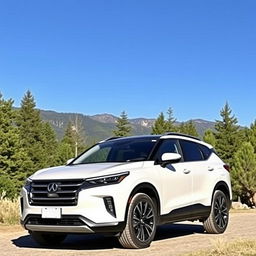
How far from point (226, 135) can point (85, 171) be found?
191 feet

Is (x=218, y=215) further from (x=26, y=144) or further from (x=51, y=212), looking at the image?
(x=26, y=144)

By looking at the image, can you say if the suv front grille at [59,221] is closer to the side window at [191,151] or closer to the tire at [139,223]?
the tire at [139,223]

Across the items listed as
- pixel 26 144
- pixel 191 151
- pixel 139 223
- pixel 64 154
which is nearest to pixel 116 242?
pixel 139 223

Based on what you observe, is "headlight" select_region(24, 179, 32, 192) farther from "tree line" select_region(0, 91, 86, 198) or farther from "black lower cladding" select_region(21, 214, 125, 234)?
"tree line" select_region(0, 91, 86, 198)

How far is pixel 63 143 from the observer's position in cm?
6612

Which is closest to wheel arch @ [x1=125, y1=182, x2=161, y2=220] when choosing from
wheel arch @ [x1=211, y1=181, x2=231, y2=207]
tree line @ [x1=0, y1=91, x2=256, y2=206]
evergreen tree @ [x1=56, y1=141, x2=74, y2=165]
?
wheel arch @ [x1=211, y1=181, x2=231, y2=207]

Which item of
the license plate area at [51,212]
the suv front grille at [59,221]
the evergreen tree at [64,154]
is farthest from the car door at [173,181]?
the evergreen tree at [64,154]

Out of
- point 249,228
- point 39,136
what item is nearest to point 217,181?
point 249,228

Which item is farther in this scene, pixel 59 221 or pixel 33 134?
pixel 33 134

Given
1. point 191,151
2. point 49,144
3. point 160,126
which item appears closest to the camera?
point 191,151

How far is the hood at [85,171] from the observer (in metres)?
7.77

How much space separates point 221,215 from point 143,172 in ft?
9.43

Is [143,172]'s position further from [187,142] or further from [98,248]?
[187,142]

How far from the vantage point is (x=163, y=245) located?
334 inches
